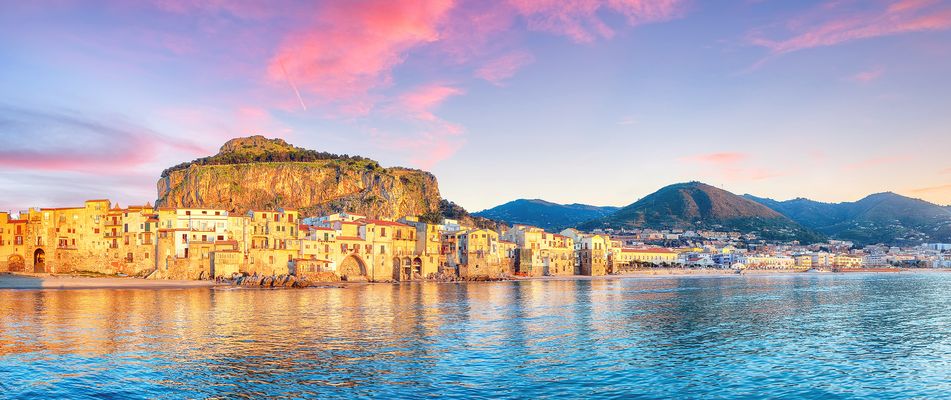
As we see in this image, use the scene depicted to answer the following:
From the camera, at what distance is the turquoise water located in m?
21.4

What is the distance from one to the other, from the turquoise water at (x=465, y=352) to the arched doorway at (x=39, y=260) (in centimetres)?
3750

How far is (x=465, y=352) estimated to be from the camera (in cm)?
2834

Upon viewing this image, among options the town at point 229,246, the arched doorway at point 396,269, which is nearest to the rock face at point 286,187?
the town at point 229,246

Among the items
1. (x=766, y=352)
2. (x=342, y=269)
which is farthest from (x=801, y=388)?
(x=342, y=269)

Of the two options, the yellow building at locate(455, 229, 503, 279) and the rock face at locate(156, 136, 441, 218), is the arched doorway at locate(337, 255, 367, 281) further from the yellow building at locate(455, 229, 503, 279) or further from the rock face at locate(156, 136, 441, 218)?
the rock face at locate(156, 136, 441, 218)

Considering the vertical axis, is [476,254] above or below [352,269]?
above

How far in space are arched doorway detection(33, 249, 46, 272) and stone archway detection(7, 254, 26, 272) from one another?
1.29m

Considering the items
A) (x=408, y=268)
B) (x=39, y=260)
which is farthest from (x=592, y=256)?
(x=39, y=260)

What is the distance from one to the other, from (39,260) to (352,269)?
1636 inches

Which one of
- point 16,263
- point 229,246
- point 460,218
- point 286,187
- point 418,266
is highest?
point 286,187

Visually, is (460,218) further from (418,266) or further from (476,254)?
(418,266)

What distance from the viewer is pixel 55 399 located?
1966cm

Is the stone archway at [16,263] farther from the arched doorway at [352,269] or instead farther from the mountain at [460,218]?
the mountain at [460,218]

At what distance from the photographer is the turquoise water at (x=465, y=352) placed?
21.4 m
